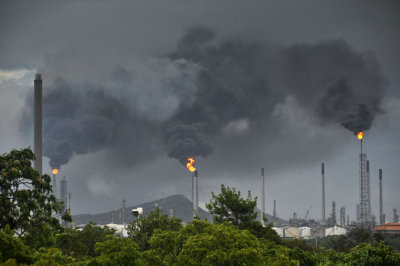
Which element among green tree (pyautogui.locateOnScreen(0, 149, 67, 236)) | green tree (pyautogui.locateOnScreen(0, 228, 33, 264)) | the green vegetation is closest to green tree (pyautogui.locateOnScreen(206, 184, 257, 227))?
the green vegetation

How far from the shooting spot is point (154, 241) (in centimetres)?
3678

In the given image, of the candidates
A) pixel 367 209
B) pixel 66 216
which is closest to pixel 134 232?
pixel 66 216

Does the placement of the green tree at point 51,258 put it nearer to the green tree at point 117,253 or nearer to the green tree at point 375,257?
the green tree at point 117,253

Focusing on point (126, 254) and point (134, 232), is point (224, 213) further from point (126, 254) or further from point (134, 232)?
point (126, 254)

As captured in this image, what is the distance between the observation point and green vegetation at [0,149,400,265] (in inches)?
1224

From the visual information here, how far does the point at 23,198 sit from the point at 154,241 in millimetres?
10202

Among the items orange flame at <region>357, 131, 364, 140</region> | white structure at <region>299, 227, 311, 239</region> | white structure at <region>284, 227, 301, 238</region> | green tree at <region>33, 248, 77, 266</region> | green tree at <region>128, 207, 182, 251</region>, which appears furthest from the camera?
white structure at <region>299, 227, 311, 239</region>

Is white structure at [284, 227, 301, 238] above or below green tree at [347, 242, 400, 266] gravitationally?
below

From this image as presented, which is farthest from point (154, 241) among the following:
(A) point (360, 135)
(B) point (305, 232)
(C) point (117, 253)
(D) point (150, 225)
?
(B) point (305, 232)

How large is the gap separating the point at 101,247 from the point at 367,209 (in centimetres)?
13161

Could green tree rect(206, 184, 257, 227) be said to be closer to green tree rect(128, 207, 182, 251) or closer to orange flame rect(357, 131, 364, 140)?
green tree rect(128, 207, 182, 251)

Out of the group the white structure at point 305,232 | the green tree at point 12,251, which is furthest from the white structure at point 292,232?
the green tree at point 12,251

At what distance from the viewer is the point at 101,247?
3164 centimetres

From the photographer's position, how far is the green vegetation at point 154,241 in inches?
1224
